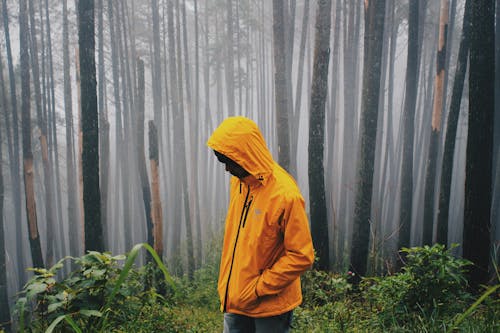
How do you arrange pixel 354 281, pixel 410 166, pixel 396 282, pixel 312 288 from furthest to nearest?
pixel 410 166 < pixel 354 281 < pixel 312 288 < pixel 396 282

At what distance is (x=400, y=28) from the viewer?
1148cm

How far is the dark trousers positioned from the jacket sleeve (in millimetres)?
218

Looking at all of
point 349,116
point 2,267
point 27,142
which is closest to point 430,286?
point 349,116

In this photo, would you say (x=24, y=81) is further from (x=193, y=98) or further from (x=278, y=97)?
(x=278, y=97)

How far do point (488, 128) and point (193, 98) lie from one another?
39.1 ft

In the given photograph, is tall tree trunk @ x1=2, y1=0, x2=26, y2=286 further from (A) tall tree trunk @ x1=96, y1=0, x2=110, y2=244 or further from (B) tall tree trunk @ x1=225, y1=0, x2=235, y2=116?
(B) tall tree trunk @ x1=225, y1=0, x2=235, y2=116

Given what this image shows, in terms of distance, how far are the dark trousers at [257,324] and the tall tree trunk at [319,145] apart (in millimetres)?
4087

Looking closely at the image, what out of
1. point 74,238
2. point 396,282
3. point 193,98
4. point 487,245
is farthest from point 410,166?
point 74,238

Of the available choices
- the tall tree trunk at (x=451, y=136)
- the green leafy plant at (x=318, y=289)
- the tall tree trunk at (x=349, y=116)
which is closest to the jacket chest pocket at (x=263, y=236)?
the green leafy plant at (x=318, y=289)

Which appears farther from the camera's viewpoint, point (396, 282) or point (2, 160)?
point (2, 160)

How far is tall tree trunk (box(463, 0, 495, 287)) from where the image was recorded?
169 inches

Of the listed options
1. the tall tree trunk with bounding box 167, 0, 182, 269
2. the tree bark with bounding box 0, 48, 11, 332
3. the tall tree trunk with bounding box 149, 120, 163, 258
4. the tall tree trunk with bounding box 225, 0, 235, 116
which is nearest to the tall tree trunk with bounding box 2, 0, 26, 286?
the tree bark with bounding box 0, 48, 11, 332

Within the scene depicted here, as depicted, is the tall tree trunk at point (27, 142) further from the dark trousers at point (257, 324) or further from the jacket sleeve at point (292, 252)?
the jacket sleeve at point (292, 252)

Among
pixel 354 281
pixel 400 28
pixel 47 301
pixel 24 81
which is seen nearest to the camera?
pixel 47 301
